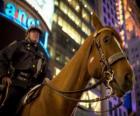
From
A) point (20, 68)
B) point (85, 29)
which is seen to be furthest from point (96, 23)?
point (85, 29)

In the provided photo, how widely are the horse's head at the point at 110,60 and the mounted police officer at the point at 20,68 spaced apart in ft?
4.43

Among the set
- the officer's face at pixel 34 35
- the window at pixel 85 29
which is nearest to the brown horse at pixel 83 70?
the officer's face at pixel 34 35

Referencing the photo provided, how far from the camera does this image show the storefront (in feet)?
77.2

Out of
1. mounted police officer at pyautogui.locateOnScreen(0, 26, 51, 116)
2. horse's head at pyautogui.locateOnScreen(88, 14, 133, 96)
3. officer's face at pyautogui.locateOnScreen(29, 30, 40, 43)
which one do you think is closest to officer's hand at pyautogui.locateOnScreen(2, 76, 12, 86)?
mounted police officer at pyautogui.locateOnScreen(0, 26, 51, 116)

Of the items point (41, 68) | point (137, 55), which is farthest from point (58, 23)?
point (137, 55)

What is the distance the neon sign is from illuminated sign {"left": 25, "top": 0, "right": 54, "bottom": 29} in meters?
1.01

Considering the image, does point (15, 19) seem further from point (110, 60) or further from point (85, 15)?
point (85, 15)

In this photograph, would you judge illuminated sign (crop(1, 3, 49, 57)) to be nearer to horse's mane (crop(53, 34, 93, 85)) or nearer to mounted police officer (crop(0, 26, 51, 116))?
mounted police officer (crop(0, 26, 51, 116))

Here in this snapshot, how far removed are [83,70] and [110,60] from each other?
0.55 metres

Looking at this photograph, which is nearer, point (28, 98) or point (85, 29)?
point (28, 98)

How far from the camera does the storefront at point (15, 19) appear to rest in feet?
77.2

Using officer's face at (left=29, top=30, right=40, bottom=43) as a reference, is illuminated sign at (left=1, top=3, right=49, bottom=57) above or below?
above

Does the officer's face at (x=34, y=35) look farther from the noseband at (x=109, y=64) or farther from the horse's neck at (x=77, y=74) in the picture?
the noseband at (x=109, y=64)

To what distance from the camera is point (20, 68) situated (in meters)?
5.21
